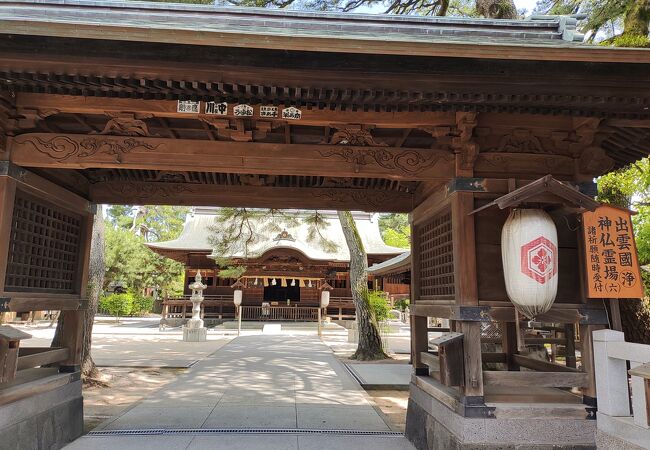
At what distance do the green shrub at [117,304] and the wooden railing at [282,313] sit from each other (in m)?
9.53

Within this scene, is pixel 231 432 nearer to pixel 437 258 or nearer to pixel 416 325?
pixel 416 325

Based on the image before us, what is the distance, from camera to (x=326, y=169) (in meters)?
4.66

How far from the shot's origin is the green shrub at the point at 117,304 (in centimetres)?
2806

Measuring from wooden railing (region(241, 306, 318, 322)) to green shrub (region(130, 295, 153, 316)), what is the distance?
1080 cm

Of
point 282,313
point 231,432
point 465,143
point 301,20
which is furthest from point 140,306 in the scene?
point 465,143

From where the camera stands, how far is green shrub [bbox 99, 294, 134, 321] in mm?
28062

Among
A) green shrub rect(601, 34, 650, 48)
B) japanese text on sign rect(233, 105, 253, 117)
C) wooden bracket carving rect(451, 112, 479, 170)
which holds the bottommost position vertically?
wooden bracket carving rect(451, 112, 479, 170)

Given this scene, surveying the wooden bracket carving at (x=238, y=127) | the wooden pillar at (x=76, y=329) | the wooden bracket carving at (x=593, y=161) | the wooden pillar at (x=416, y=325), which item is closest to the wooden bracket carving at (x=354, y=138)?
the wooden bracket carving at (x=238, y=127)

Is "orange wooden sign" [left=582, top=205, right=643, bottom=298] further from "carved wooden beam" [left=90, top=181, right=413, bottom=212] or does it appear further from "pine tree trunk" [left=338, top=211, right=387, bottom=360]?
"pine tree trunk" [left=338, top=211, right=387, bottom=360]

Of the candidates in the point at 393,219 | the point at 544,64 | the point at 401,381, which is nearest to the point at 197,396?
the point at 401,381

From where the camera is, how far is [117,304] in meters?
28.1

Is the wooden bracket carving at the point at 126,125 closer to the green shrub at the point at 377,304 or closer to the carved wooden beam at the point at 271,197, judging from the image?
the carved wooden beam at the point at 271,197

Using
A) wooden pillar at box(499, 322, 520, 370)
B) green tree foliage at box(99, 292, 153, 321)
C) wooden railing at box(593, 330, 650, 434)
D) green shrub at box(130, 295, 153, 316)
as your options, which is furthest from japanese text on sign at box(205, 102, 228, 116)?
green shrub at box(130, 295, 153, 316)

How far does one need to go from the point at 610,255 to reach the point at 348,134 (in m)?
3.02
